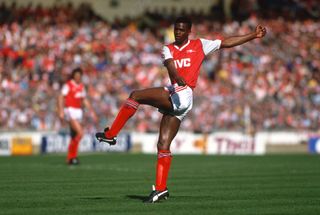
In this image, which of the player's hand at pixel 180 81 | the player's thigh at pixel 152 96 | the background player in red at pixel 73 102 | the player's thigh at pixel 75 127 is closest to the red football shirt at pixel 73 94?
the background player in red at pixel 73 102

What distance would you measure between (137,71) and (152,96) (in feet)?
90.6

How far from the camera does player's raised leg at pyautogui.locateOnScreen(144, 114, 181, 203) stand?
13.2 meters

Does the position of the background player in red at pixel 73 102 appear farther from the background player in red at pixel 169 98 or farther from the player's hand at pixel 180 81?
the player's hand at pixel 180 81

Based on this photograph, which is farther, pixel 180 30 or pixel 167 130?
pixel 167 130

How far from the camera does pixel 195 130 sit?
37719mm

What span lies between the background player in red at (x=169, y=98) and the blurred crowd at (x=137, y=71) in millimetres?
22809

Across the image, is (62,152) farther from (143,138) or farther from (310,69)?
(310,69)

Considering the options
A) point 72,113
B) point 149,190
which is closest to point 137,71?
point 72,113

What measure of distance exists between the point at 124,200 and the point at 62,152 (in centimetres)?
2266

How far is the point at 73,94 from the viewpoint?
25.2 m

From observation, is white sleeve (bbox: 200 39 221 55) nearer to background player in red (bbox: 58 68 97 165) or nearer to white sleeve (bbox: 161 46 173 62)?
white sleeve (bbox: 161 46 173 62)

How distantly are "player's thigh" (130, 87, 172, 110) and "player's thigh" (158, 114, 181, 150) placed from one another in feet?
1.13

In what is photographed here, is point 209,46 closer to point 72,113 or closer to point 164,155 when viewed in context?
point 164,155

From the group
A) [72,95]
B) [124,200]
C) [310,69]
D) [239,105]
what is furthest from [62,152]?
[124,200]
